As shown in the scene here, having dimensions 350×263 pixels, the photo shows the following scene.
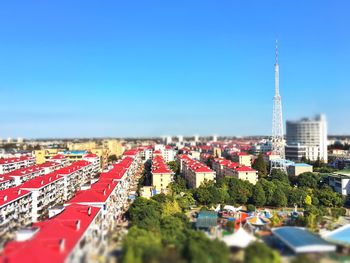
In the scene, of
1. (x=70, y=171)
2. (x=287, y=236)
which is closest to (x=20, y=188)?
(x=70, y=171)

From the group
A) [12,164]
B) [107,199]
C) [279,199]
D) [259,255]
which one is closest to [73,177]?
[107,199]

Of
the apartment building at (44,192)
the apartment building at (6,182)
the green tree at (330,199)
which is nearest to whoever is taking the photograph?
the apartment building at (44,192)

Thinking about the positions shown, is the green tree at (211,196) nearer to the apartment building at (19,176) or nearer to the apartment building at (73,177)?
the apartment building at (73,177)

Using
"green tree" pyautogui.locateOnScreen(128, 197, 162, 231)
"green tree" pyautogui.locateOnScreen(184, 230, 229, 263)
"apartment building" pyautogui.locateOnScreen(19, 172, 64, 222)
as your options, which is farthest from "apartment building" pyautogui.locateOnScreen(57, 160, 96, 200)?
"green tree" pyautogui.locateOnScreen(184, 230, 229, 263)

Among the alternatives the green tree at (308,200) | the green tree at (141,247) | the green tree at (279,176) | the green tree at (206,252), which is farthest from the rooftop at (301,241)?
the green tree at (279,176)

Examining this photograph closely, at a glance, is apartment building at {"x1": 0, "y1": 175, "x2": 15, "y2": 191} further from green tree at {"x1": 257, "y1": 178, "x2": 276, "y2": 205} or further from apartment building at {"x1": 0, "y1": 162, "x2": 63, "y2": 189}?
green tree at {"x1": 257, "y1": 178, "x2": 276, "y2": 205}

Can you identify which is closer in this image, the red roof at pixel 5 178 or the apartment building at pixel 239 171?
the red roof at pixel 5 178

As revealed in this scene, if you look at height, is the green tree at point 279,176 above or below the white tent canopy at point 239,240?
above
